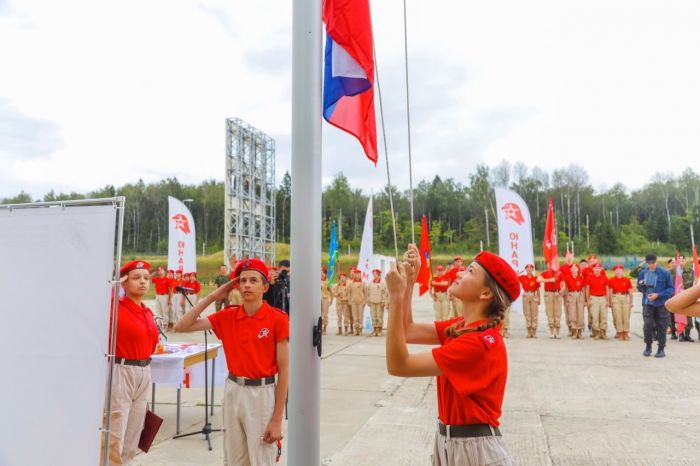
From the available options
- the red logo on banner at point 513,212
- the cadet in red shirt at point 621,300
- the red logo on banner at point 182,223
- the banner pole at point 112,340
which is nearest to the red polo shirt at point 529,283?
the red logo on banner at point 513,212

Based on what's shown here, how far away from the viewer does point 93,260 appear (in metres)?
2.77

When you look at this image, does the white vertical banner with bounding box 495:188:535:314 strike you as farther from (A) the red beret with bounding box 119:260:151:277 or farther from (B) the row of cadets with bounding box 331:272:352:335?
(A) the red beret with bounding box 119:260:151:277

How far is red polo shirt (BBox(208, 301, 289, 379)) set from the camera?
3.19 meters

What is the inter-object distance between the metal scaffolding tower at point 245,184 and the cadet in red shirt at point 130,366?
2253 centimetres

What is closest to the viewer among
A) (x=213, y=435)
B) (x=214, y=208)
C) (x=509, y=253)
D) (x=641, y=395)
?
(x=213, y=435)

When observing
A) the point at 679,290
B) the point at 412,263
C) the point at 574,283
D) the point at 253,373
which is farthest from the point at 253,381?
the point at 679,290

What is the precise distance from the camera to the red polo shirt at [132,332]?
3.73 m

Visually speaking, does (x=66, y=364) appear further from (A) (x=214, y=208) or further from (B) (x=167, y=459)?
(A) (x=214, y=208)

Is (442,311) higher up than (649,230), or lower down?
lower down

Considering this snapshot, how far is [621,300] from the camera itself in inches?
→ 498

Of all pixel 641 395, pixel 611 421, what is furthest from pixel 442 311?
pixel 611 421

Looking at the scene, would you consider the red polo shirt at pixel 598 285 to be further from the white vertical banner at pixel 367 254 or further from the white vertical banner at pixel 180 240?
the white vertical banner at pixel 180 240

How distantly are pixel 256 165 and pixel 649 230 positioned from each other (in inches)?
2529

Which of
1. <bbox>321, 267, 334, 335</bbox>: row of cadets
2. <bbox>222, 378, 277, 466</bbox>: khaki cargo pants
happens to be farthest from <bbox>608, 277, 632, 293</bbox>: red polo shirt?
<bbox>222, 378, 277, 466</bbox>: khaki cargo pants
